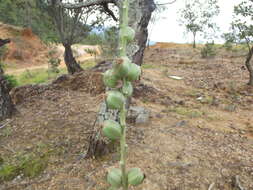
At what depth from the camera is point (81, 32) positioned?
8.39 m

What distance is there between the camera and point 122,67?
2.22 feet

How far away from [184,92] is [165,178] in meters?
5.23

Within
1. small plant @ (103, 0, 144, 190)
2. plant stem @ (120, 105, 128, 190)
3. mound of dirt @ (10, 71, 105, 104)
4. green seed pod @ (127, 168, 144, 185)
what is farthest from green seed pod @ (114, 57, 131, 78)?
mound of dirt @ (10, 71, 105, 104)

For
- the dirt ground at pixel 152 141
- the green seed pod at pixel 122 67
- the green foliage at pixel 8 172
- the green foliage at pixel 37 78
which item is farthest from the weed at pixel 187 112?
the green foliage at pixel 37 78

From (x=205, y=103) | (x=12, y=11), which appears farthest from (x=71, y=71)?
(x=12, y=11)

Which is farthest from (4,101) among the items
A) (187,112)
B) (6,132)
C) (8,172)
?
(187,112)

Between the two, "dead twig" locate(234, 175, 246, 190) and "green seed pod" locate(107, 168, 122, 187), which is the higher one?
"green seed pod" locate(107, 168, 122, 187)

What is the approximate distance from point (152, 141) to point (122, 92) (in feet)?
8.66

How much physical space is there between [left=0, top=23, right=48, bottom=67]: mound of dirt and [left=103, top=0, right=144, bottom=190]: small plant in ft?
69.5

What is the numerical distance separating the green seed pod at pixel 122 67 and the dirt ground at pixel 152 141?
183 cm

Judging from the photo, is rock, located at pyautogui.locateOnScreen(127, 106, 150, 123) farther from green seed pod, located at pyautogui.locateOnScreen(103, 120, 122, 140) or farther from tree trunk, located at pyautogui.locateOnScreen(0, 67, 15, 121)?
green seed pod, located at pyautogui.locateOnScreen(103, 120, 122, 140)

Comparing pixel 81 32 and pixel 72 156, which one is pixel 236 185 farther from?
pixel 81 32

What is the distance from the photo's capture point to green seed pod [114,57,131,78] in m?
0.67

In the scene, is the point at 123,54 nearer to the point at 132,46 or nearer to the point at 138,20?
the point at 132,46
